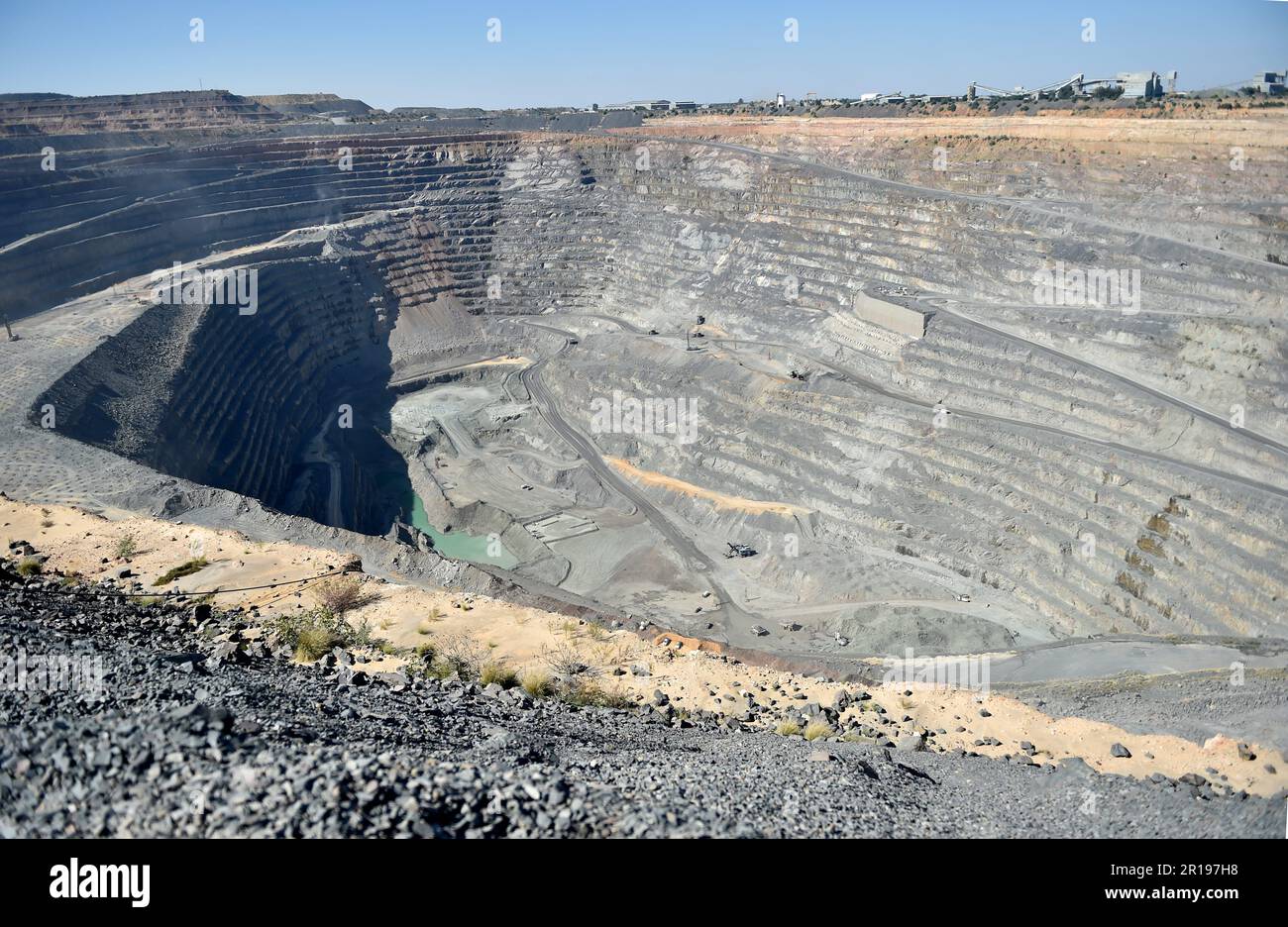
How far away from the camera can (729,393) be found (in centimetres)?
5534

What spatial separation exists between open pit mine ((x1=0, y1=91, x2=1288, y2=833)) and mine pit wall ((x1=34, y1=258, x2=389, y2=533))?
1.03 ft

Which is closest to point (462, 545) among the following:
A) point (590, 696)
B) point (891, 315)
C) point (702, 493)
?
point (702, 493)

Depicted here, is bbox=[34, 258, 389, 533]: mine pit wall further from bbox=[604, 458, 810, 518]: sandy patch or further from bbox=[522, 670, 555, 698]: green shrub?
bbox=[522, 670, 555, 698]: green shrub

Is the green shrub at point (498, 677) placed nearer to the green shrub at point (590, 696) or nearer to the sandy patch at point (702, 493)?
the green shrub at point (590, 696)

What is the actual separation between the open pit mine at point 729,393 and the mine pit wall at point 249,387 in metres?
0.31

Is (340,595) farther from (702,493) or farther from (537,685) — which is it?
(702,493)

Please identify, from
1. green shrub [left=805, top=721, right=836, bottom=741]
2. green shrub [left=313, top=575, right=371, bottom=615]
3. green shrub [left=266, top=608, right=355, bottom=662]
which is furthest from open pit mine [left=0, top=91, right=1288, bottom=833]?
green shrub [left=313, top=575, right=371, bottom=615]

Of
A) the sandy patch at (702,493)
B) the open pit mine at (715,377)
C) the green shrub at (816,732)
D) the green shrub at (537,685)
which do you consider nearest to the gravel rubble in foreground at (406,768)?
the green shrub at (537,685)

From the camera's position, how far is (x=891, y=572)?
1682 inches

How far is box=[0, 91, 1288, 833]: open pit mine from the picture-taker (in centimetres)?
3225

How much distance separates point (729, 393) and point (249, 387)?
30.4 m

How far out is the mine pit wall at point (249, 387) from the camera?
43.5 m
